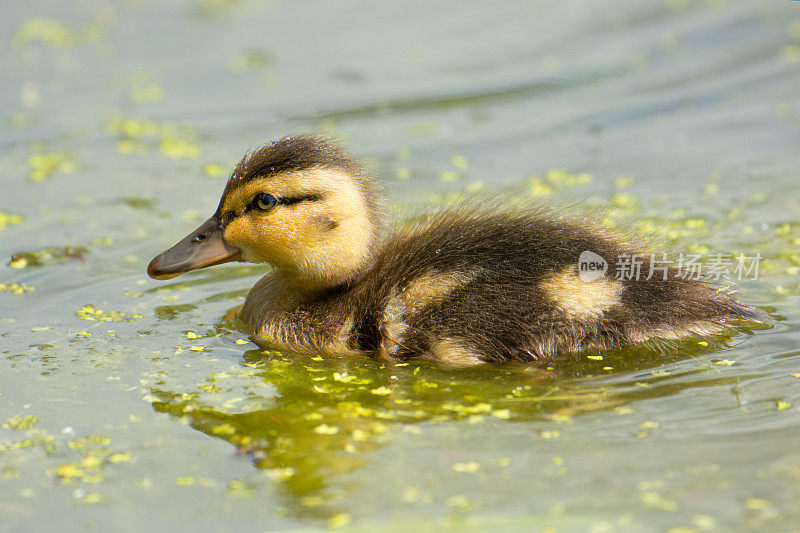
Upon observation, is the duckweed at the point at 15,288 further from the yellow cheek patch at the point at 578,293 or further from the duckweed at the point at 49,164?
the yellow cheek patch at the point at 578,293

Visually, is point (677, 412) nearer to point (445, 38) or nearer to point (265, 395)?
point (265, 395)

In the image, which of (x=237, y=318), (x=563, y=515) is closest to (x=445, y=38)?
(x=237, y=318)

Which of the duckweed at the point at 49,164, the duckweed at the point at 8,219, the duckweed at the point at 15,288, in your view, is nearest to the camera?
the duckweed at the point at 15,288

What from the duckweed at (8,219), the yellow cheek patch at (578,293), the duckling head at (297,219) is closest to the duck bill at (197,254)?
the duckling head at (297,219)

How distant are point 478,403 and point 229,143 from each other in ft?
12.6

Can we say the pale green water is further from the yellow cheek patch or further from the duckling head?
the duckling head

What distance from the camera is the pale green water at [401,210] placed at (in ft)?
9.84

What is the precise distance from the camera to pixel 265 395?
3.74 metres

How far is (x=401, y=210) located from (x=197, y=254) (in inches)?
67.6

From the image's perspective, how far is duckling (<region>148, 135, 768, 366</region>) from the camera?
3.86 m

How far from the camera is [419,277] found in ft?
13.0

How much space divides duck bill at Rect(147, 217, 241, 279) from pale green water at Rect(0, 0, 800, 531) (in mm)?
309

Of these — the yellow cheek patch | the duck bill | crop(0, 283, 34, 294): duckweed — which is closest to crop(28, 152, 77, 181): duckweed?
crop(0, 283, 34, 294): duckweed

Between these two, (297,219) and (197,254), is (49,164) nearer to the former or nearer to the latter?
(197,254)
